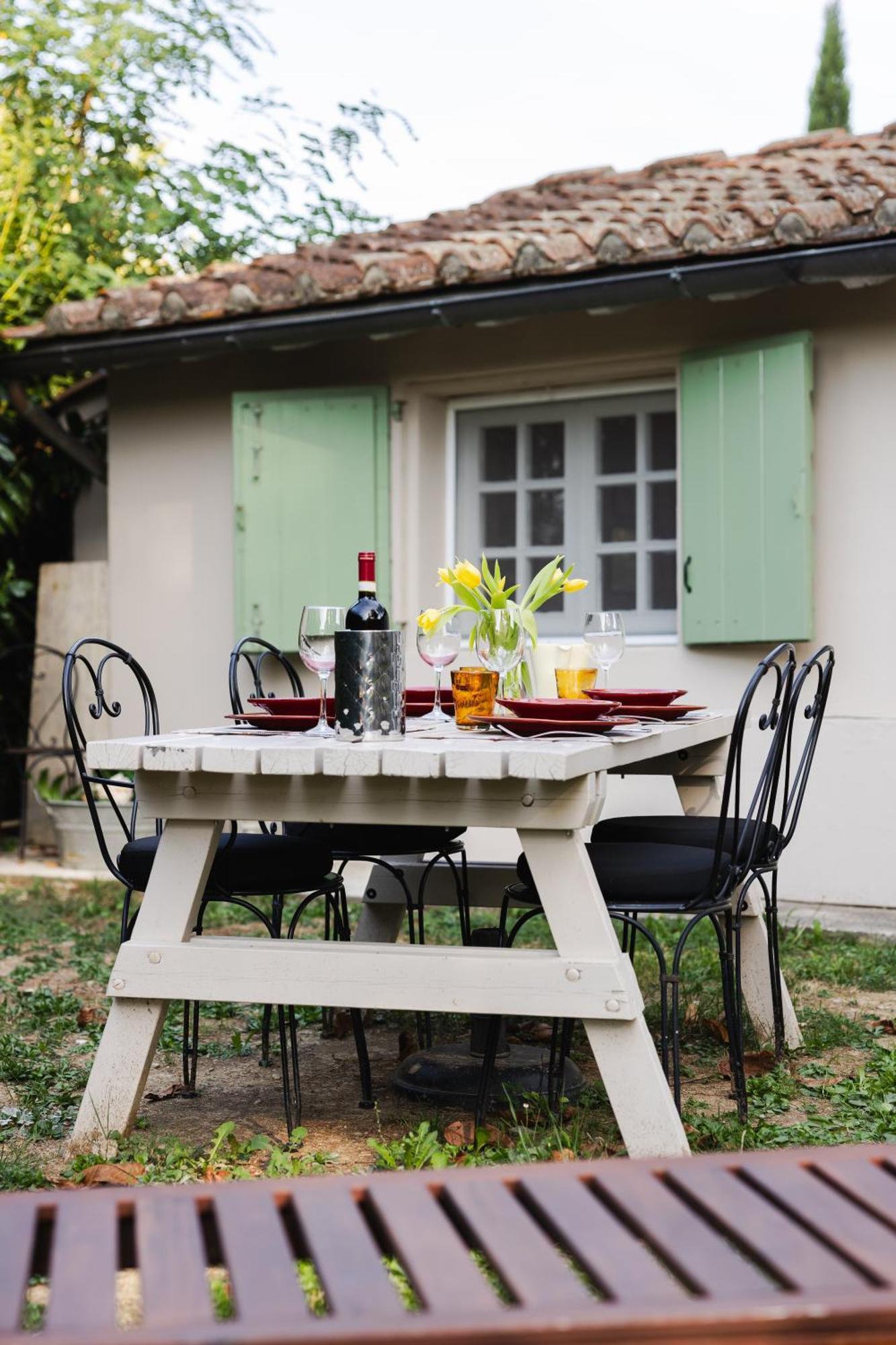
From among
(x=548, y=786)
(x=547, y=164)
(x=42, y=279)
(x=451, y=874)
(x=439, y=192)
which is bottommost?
(x=451, y=874)

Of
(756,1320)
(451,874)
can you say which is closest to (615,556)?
(451,874)

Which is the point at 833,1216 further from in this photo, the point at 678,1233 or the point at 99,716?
the point at 99,716

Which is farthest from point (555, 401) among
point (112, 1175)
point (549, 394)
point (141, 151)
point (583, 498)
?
point (141, 151)

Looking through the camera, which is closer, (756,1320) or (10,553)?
(756,1320)

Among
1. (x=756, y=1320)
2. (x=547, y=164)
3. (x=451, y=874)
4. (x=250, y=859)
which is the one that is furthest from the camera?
(x=547, y=164)

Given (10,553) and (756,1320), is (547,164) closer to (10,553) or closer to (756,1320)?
(10,553)

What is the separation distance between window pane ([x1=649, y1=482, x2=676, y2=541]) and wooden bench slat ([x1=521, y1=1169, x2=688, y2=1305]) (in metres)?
5.05

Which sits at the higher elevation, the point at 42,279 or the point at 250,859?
the point at 42,279

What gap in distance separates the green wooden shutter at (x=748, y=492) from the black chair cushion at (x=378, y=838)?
2.32 meters

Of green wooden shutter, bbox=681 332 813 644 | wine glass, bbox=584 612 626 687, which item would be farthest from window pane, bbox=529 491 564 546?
wine glass, bbox=584 612 626 687

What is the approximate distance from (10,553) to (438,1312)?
24.2ft

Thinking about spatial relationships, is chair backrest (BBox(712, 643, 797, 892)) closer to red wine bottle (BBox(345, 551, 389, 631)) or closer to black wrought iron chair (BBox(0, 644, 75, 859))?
red wine bottle (BBox(345, 551, 389, 631))

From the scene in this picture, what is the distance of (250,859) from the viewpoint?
312cm

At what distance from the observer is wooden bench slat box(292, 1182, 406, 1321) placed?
3.97 ft
